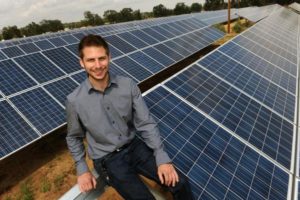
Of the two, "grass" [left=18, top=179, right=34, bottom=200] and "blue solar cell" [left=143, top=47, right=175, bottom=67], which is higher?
"blue solar cell" [left=143, top=47, right=175, bottom=67]

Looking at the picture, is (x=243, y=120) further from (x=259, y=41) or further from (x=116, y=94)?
(x=259, y=41)

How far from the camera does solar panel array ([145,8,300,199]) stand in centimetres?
475

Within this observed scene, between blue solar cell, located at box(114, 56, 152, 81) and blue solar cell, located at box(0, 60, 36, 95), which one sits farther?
blue solar cell, located at box(114, 56, 152, 81)

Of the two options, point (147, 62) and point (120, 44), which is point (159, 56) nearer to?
point (147, 62)

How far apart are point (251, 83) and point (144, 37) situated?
12.3 meters

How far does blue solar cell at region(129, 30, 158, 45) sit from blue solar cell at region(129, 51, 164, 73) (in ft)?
9.60

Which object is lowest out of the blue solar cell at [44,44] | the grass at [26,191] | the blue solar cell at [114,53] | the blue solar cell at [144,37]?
the grass at [26,191]

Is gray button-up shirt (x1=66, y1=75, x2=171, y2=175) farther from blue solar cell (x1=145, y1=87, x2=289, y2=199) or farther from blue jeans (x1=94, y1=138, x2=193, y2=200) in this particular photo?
blue solar cell (x1=145, y1=87, x2=289, y2=199)

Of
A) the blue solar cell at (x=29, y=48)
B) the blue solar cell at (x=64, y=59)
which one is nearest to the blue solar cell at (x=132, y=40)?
the blue solar cell at (x=64, y=59)

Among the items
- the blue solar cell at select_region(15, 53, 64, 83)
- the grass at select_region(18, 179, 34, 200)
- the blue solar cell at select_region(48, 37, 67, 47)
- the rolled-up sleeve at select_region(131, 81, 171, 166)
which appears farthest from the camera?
the blue solar cell at select_region(48, 37, 67, 47)

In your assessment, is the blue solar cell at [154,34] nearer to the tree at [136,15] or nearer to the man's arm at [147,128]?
the man's arm at [147,128]

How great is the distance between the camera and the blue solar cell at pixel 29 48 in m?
16.0

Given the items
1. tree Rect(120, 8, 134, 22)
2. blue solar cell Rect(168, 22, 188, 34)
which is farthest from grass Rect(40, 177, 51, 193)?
tree Rect(120, 8, 134, 22)

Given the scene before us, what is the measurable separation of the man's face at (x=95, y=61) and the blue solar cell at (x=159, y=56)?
12.2 meters
